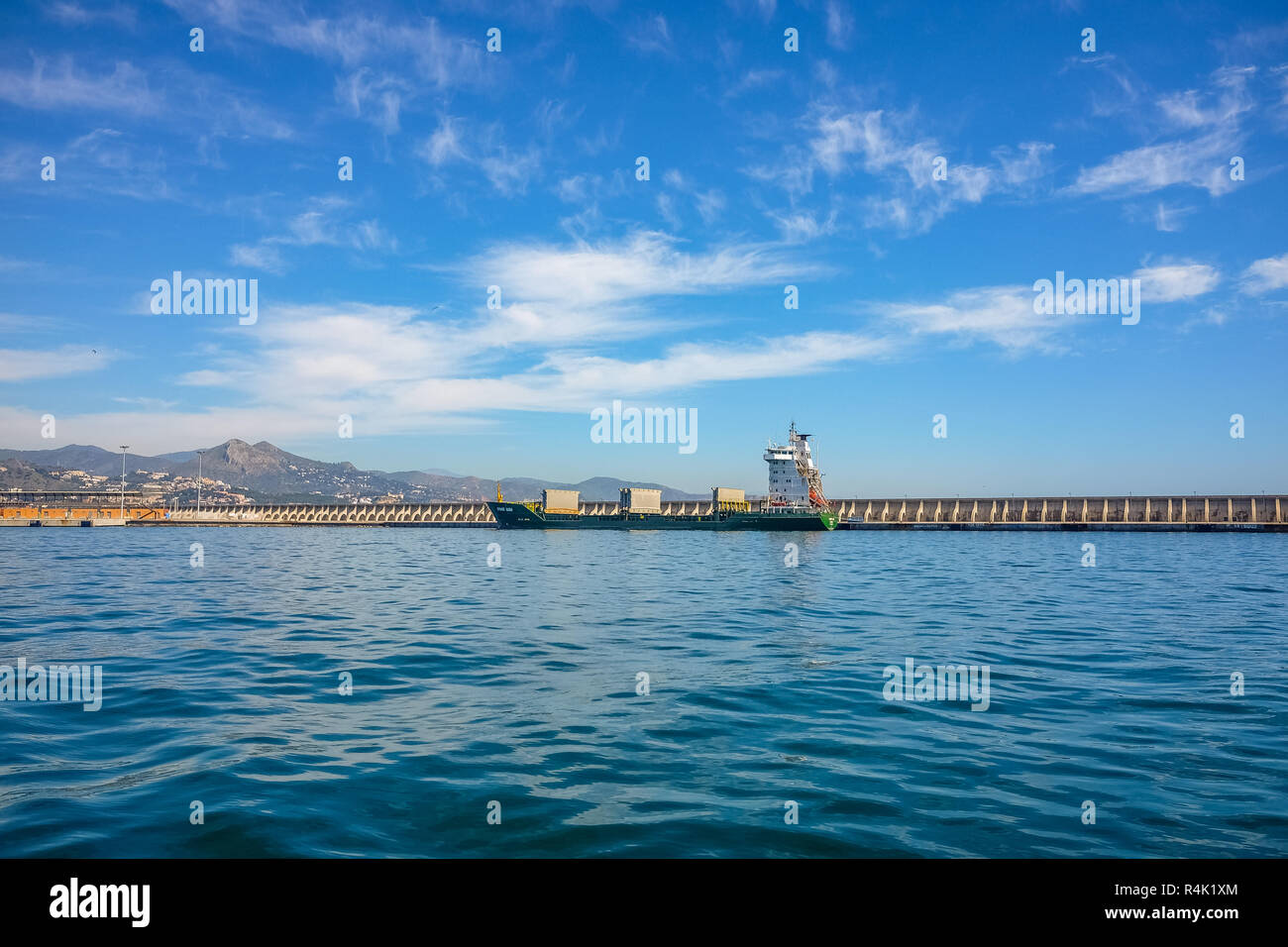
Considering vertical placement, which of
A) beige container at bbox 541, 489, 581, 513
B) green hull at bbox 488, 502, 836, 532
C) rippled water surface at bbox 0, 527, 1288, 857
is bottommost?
green hull at bbox 488, 502, 836, 532

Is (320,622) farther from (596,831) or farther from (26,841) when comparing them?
(596,831)

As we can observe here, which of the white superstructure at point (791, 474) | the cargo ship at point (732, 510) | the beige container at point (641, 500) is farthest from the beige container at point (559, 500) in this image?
the white superstructure at point (791, 474)

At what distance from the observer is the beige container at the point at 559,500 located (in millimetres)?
132000

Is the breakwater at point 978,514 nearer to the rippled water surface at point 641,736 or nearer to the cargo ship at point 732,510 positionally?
the cargo ship at point 732,510

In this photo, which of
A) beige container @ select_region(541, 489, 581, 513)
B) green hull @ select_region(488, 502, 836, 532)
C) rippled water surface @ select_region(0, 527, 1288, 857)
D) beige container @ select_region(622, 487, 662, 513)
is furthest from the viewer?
beige container @ select_region(541, 489, 581, 513)

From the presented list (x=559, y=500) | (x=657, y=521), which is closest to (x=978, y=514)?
(x=657, y=521)

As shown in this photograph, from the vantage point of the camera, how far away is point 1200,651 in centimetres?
1586

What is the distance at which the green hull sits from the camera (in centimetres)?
10481

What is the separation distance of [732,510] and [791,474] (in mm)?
12212

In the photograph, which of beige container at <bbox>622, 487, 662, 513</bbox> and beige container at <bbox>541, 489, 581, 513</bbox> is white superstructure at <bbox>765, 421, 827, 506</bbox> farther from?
beige container at <bbox>541, 489, 581, 513</bbox>

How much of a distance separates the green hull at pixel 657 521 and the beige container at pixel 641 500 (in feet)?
11.5

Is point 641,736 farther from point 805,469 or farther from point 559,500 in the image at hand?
point 559,500

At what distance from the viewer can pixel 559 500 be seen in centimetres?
13650

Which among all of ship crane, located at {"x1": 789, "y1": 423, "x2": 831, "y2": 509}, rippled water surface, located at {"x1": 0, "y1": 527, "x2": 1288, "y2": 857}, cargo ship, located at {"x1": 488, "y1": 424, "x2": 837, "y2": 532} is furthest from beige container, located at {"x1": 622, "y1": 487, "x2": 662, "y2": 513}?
rippled water surface, located at {"x1": 0, "y1": 527, "x2": 1288, "y2": 857}
